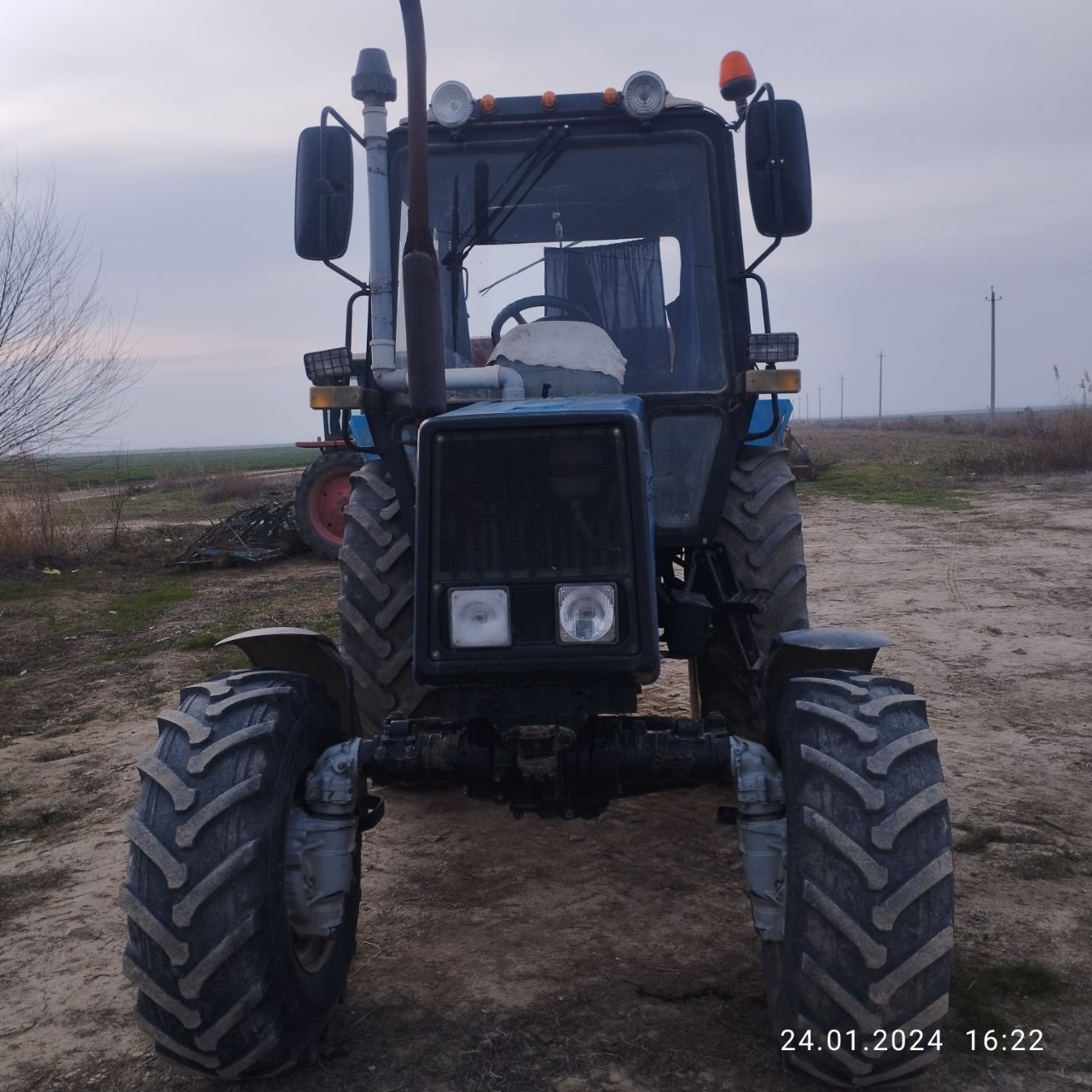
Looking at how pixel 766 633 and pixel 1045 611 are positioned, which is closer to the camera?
pixel 766 633

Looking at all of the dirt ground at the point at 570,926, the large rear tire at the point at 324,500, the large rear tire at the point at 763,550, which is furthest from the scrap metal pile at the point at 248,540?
the large rear tire at the point at 763,550

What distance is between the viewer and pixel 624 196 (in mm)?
4125

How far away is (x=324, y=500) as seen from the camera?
12672 mm

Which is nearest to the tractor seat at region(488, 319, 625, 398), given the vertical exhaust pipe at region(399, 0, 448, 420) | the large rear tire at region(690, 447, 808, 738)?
the large rear tire at region(690, 447, 808, 738)

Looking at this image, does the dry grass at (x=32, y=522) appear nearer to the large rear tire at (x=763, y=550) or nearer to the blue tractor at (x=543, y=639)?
the blue tractor at (x=543, y=639)

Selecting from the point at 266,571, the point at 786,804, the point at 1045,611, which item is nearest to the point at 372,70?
the point at 786,804

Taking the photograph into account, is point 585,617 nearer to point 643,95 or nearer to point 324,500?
point 643,95

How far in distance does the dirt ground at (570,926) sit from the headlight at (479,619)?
110 cm

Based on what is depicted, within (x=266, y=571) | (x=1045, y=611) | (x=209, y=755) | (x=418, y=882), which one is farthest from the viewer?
(x=266, y=571)

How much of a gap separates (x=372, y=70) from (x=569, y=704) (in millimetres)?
2344

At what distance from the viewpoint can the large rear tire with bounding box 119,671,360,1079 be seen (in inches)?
99.1

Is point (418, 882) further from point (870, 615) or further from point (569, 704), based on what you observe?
point (870, 615)

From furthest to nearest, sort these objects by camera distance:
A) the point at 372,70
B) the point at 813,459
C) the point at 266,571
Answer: the point at 813,459 → the point at 266,571 → the point at 372,70

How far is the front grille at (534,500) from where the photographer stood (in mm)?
2809
